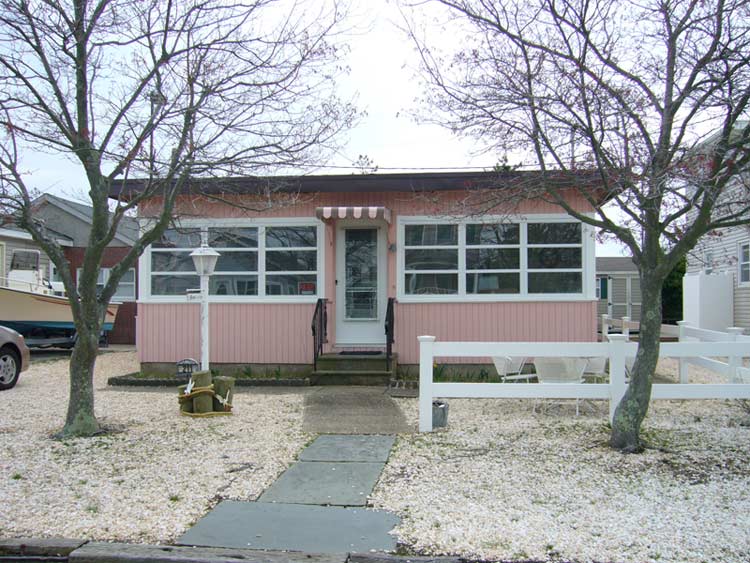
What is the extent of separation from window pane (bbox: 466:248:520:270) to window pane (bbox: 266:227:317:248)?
278 cm

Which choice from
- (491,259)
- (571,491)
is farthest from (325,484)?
(491,259)

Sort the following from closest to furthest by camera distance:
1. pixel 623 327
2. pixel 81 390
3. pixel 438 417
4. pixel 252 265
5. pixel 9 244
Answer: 1. pixel 81 390
2. pixel 438 417
3. pixel 252 265
4. pixel 623 327
5. pixel 9 244

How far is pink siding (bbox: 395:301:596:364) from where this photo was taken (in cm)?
1162

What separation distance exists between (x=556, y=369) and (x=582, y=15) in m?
4.23

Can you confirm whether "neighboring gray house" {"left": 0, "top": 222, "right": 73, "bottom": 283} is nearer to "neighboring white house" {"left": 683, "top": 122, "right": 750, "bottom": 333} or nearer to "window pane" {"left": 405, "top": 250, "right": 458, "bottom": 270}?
"window pane" {"left": 405, "top": 250, "right": 458, "bottom": 270}

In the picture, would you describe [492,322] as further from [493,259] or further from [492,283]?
[493,259]

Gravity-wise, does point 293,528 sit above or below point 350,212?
Answer: below

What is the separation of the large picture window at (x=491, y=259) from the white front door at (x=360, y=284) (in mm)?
502

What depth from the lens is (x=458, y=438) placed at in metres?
7.46

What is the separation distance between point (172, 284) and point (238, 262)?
1.29 metres

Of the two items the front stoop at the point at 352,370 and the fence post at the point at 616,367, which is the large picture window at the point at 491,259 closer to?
the front stoop at the point at 352,370

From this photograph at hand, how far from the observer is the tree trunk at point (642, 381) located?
22.1 ft

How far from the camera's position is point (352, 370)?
436 inches

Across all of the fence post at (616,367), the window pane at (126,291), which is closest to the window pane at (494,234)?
the fence post at (616,367)
